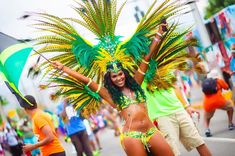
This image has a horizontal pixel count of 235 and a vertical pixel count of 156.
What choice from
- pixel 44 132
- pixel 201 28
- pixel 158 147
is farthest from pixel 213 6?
pixel 158 147

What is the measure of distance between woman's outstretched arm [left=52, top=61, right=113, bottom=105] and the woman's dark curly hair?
0.06m

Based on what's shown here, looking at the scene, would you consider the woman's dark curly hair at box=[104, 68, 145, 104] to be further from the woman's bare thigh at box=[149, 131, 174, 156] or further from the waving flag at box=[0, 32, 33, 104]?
the waving flag at box=[0, 32, 33, 104]

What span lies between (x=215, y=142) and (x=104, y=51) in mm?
4152

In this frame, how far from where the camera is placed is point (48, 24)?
15.3 ft

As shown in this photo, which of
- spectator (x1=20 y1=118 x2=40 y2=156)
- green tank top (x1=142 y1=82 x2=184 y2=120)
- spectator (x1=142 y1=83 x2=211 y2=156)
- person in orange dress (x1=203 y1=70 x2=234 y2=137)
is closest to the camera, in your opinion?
spectator (x1=142 y1=83 x2=211 y2=156)

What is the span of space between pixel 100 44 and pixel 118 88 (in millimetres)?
617

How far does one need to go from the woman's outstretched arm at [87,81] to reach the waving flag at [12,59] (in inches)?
19.6

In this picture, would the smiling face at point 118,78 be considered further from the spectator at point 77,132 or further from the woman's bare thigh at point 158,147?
the spectator at point 77,132

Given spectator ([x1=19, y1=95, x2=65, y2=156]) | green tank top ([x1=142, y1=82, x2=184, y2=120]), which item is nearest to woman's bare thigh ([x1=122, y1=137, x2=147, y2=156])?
green tank top ([x1=142, y1=82, x2=184, y2=120])

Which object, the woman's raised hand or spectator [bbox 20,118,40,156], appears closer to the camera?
the woman's raised hand

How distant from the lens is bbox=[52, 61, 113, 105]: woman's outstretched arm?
4475 millimetres

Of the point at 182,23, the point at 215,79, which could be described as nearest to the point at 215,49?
the point at 215,79

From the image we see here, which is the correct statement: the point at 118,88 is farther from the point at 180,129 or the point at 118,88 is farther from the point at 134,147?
the point at 180,129

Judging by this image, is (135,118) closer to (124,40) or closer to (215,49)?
(124,40)
